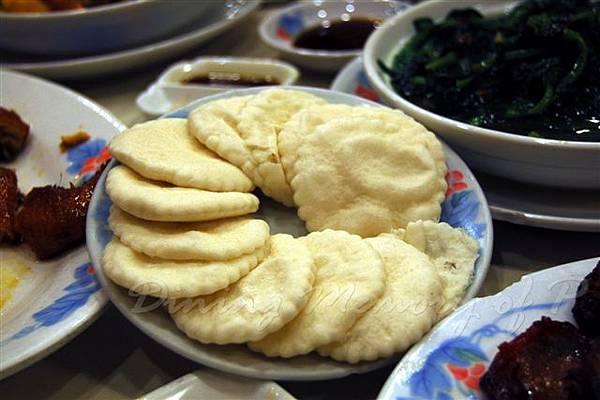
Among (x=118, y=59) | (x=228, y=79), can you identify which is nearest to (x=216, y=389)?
(x=228, y=79)

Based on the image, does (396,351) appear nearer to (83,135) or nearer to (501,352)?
(501,352)

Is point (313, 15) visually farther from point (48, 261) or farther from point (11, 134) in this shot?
point (48, 261)

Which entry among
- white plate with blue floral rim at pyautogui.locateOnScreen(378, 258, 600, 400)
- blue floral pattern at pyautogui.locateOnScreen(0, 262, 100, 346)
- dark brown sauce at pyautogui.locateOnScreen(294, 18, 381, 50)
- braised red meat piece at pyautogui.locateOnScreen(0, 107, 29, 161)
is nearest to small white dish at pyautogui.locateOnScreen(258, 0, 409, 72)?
dark brown sauce at pyautogui.locateOnScreen(294, 18, 381, 50)

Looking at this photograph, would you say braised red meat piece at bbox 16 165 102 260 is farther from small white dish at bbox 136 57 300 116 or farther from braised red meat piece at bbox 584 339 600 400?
braised red meat piece at bbox 584 339 600 400

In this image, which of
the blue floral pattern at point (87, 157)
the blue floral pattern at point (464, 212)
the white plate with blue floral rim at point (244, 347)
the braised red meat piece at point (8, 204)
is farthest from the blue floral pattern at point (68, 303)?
the blue floral pattern at point (464, 212)

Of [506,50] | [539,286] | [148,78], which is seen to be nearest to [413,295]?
[539,286]

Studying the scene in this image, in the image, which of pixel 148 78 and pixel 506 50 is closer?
pixel 506 50

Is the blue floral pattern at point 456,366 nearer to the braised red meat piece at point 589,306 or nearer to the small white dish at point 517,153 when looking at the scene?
the braised red meat piece at point 589,306
